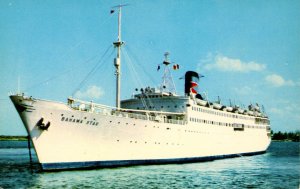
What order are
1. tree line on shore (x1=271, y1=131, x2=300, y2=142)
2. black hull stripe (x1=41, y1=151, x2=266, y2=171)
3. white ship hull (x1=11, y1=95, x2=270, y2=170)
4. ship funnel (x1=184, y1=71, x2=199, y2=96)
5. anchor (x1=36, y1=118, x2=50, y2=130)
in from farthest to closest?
tree line on shore (x1=271, y1=131, x2=300, y2=142) < ship funnel (x1=184, y1=71, x2=199, y2=96) < black hull stripe (x1=41, y1=151, x2=266, y2=171) < white ship hull (x1=11, y1=95, x2=270, y2=170) < anchor (x1=36, y1=118, x2=50, y2=130)

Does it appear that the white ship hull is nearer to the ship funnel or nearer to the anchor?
the anchor

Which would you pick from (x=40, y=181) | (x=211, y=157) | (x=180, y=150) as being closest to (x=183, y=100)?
(x=180, y=150)

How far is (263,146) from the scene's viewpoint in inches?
2029

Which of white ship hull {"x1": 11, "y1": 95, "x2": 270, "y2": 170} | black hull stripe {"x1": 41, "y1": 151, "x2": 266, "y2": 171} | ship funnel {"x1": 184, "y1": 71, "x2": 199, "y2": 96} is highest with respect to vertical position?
ship funnel {"x1": 184, "y1": 71, "x2": 199, "y2": 96}

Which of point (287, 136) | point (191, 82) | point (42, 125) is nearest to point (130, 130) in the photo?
point (42, 125)

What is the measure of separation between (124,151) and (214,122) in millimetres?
16512

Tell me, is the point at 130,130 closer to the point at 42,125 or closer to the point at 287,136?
the point at 42,125

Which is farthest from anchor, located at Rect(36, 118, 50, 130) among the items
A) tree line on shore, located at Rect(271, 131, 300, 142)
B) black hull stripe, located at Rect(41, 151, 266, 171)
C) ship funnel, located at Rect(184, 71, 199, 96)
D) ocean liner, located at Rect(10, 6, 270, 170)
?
tree line on shore, located at Rect(271, 131, 300, 142)

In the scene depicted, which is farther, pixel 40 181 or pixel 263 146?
pixel 263 146

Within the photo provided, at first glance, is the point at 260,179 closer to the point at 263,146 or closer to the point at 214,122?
the point at 214,122

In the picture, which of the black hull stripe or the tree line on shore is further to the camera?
the tree line on shore

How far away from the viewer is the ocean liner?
20938mm

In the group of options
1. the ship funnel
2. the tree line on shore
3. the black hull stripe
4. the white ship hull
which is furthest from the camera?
the tree line on shore

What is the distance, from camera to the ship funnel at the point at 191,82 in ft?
122
